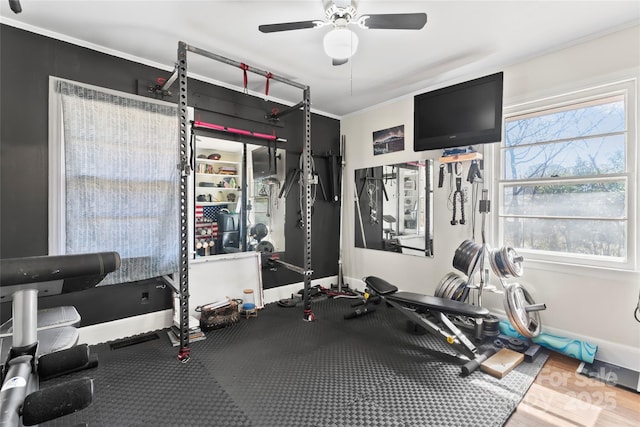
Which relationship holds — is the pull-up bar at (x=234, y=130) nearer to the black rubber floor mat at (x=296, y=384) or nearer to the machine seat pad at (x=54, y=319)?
the machine seat pad at (x=54, y=319)

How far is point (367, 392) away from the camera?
1928 mm

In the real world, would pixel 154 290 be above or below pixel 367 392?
above

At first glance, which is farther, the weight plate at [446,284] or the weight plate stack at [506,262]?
the weight plate at [446,284]

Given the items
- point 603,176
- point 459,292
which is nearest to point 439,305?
point 459,292

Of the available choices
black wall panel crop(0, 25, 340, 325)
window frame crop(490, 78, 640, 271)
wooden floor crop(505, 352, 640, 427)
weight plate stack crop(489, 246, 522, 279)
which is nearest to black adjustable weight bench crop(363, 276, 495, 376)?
wooden floor crop(505, 352, 640, 427)

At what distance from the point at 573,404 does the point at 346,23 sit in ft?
9.29

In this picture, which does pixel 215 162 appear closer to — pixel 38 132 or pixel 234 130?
pixel 234 130

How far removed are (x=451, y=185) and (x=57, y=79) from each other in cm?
377

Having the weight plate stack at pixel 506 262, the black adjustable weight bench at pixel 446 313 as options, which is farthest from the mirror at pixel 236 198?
the weight plate stack at pixel 506 262

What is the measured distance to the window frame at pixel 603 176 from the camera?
224cm

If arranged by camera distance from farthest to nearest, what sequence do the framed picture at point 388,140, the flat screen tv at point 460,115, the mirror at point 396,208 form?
1. the framed picture at point 388,140
2. the mirror at point 396,208
3. the flat screen tv at point 460,115

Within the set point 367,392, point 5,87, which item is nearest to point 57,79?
point 5,87

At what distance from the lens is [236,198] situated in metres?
3.39

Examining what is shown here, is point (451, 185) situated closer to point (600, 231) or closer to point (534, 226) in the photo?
point (534, 226)
